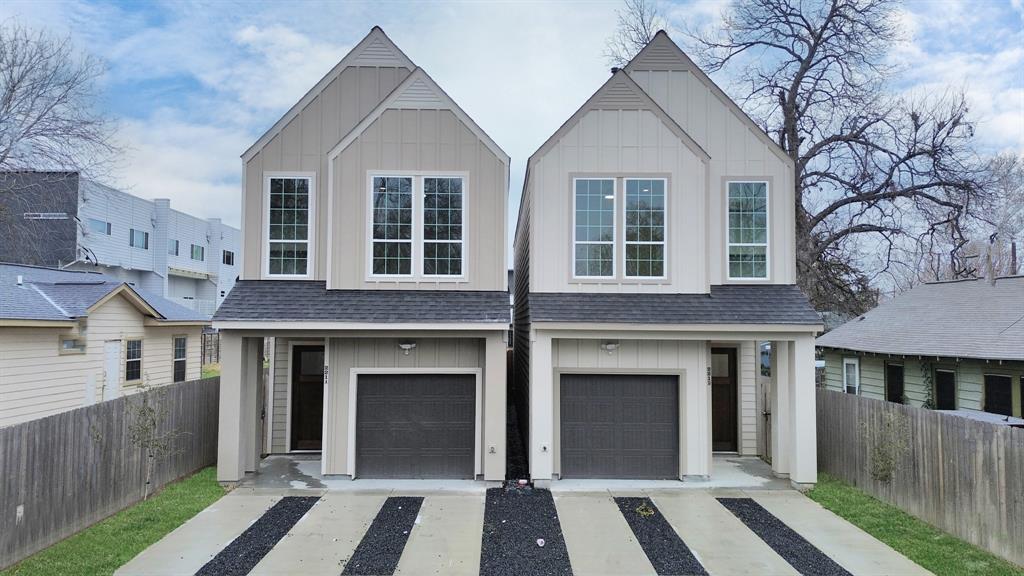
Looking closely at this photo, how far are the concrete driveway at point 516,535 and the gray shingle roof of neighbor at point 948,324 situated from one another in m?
6.15

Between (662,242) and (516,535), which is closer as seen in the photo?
(516,535)

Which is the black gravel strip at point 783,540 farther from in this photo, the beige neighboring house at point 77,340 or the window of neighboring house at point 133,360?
the window of neighboring house at point 133,360

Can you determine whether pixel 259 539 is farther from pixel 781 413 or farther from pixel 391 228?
pixel 781 413

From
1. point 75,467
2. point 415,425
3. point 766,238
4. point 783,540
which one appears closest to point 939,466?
point 783,540

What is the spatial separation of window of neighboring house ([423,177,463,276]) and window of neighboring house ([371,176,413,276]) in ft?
0.98

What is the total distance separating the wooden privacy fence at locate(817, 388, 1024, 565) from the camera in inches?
240

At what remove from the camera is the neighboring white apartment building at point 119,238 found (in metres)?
17.1

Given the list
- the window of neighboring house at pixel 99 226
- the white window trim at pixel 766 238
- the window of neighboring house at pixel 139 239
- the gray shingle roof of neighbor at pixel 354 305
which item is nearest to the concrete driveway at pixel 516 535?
the gray shingle roof of neighbor at pixel 354 305

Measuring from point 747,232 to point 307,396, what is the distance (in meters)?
9.26

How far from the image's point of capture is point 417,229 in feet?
31.1

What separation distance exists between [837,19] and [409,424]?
1780 cm

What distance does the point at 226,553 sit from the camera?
6398mm

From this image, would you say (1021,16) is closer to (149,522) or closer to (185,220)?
(149,522)

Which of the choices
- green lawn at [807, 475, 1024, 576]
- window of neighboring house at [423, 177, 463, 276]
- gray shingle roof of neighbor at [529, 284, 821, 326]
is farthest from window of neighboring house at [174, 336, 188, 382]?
green lawn at [807, 475, 1024, 576]
